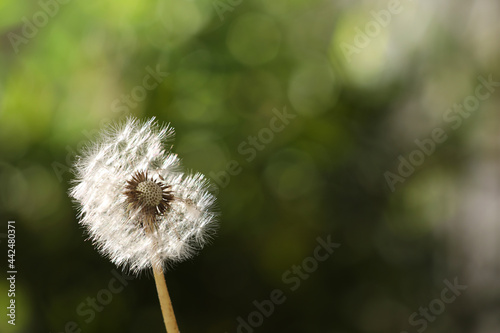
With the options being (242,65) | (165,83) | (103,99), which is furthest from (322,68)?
(103,99)

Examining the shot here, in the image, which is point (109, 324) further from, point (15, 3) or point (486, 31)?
point (486, 31)

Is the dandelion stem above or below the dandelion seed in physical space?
below

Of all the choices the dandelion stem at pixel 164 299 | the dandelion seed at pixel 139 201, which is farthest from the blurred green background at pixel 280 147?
the dandelion stem at pixel 164 299

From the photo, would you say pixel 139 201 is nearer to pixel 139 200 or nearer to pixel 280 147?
pixel 139 200

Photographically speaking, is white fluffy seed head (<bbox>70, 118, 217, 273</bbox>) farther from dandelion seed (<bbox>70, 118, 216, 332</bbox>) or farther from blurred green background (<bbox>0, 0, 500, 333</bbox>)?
blurred green background (<bbox>0, 0, 500, 333</bbox>)

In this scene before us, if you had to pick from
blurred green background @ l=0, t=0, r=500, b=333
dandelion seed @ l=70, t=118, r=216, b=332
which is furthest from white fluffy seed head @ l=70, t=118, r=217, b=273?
blurred green background @ l=0, t=0, r=500, b=333

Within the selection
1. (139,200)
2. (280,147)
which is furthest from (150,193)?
(280,147)

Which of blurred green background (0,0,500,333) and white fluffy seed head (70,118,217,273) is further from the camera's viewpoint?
blurred green background (0,0,500,333)
